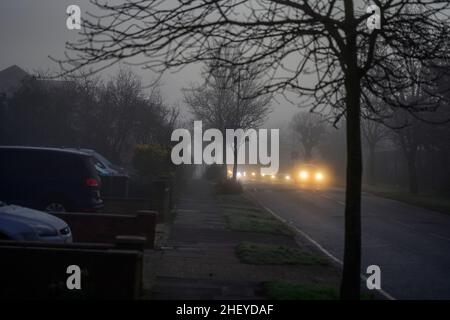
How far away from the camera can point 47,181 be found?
608 inches

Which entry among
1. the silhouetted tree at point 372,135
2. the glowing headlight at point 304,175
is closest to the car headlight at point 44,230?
the silhouetted tree at point 372,135

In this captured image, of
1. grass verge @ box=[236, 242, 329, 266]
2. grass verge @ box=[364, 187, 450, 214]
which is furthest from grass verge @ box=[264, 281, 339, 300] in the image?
grass verge @ box=[364, 187, 450, 214]

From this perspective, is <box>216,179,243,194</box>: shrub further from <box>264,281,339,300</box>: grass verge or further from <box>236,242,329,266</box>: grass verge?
<box>264,281,339,300</box>: grass verge

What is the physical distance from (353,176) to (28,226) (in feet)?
15.6

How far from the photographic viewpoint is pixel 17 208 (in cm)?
1012

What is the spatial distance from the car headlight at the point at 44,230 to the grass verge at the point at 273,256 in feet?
13.0

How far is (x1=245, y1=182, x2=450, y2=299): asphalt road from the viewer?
11.4m

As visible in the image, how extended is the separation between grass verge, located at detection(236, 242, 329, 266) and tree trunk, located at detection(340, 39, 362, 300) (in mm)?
5461

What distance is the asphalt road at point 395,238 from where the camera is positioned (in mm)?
11398

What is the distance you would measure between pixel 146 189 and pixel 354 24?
58.8 feet

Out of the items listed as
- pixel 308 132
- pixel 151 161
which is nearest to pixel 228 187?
pixel 151 161

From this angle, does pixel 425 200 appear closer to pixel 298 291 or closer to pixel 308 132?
pixel 298 291
